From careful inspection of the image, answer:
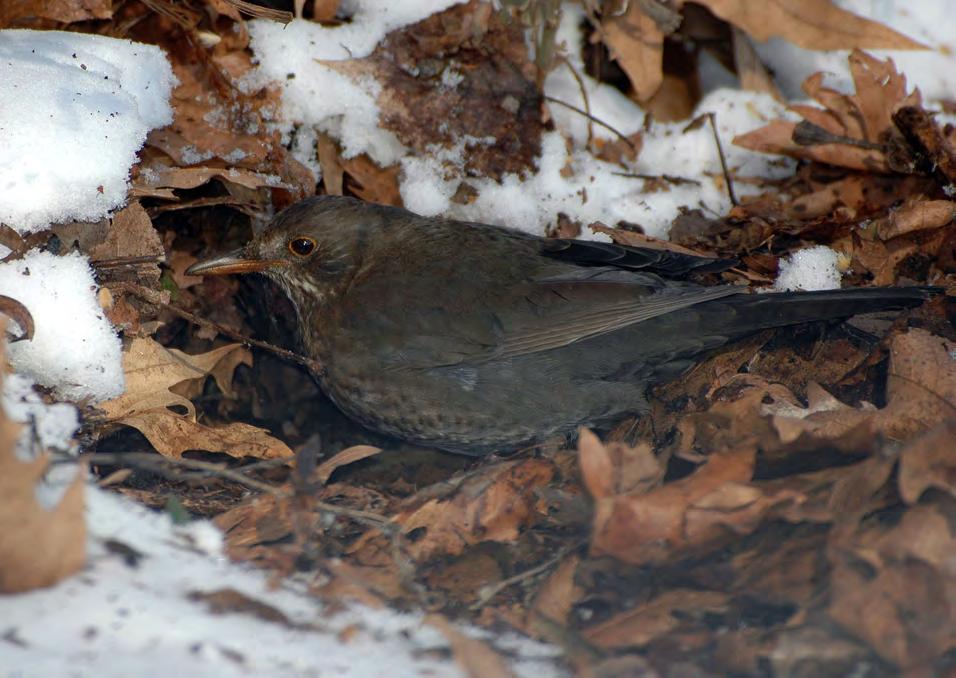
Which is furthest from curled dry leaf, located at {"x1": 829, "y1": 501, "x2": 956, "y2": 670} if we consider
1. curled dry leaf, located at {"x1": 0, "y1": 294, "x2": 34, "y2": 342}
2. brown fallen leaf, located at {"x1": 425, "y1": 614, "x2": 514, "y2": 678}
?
curled dry leaf, located at {"x1": 0, "y1": 294, "x2": 34, "y2": 342}

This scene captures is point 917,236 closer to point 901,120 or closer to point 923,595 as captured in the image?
point 901,120

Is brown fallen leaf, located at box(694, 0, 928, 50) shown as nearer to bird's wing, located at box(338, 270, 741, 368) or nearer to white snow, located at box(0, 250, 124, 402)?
bird's wing, located at box(338, 270, 741, 368)

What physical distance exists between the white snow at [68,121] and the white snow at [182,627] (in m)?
1.46

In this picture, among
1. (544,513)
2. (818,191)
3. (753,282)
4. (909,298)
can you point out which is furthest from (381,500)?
(818,191)

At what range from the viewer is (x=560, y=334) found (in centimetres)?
383

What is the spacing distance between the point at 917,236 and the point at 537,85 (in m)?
2.08

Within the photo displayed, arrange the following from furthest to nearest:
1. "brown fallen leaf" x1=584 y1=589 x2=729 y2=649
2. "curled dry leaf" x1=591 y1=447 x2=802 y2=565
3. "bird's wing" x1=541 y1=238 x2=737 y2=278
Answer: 1. "bird's wing" x1=541 y1=238 x2=737 y2=278
2. "curled dry leaf" x1=591 y1=447 x2=802 y2=565
3. "brown fallen leaf" x1=584 y1=589 x2=729 y2=649

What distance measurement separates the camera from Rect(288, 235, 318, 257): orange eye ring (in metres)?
4.25

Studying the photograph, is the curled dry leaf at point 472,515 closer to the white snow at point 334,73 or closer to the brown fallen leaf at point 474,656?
the brown fallen leaf at point 474,656

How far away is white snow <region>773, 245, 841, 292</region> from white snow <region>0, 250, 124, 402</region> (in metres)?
3.09

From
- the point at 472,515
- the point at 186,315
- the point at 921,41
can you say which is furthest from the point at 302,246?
the point at 921,41

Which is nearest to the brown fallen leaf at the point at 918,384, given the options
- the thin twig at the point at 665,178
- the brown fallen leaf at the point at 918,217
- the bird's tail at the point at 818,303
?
the bird's tail at the point at 818,303

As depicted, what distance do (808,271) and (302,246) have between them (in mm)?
2466

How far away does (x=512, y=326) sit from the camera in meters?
3.85
